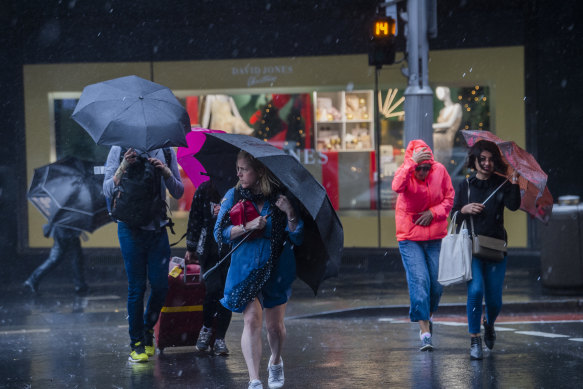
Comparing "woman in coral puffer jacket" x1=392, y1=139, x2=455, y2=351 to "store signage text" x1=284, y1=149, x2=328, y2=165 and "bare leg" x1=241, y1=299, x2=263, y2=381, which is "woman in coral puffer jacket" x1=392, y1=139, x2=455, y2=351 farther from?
"store signage text" x1=284, y1=149, x2=328, y2=165

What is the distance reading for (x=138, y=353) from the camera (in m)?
7.88

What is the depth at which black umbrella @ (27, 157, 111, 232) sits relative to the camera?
41.8 feet

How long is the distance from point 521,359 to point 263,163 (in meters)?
3.23

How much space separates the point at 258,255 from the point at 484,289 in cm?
274

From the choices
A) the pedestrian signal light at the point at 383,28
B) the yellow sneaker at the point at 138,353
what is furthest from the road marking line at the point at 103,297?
the yellow sneaker at the point at 138,353

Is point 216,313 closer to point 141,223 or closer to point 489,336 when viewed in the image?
point 141,223

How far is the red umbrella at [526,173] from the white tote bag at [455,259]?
2.27ft

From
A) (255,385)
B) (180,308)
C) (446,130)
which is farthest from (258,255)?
(446,130)

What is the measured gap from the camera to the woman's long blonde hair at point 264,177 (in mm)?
6309

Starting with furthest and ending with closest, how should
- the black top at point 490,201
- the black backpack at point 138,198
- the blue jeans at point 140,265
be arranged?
the black top at point 490,201 → the blue jeans at point 140,265 → the black backpack at point 138,198

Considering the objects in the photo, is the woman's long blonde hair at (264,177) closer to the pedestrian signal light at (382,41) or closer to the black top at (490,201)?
the black top at (490,201)

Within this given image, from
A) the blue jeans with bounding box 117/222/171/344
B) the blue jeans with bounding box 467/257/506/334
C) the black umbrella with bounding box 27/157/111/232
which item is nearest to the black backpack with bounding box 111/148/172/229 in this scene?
the blue jeans with bounding box 117/222/171/344

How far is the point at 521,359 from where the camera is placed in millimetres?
7879

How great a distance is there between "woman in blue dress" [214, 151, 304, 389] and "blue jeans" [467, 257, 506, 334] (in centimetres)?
224
